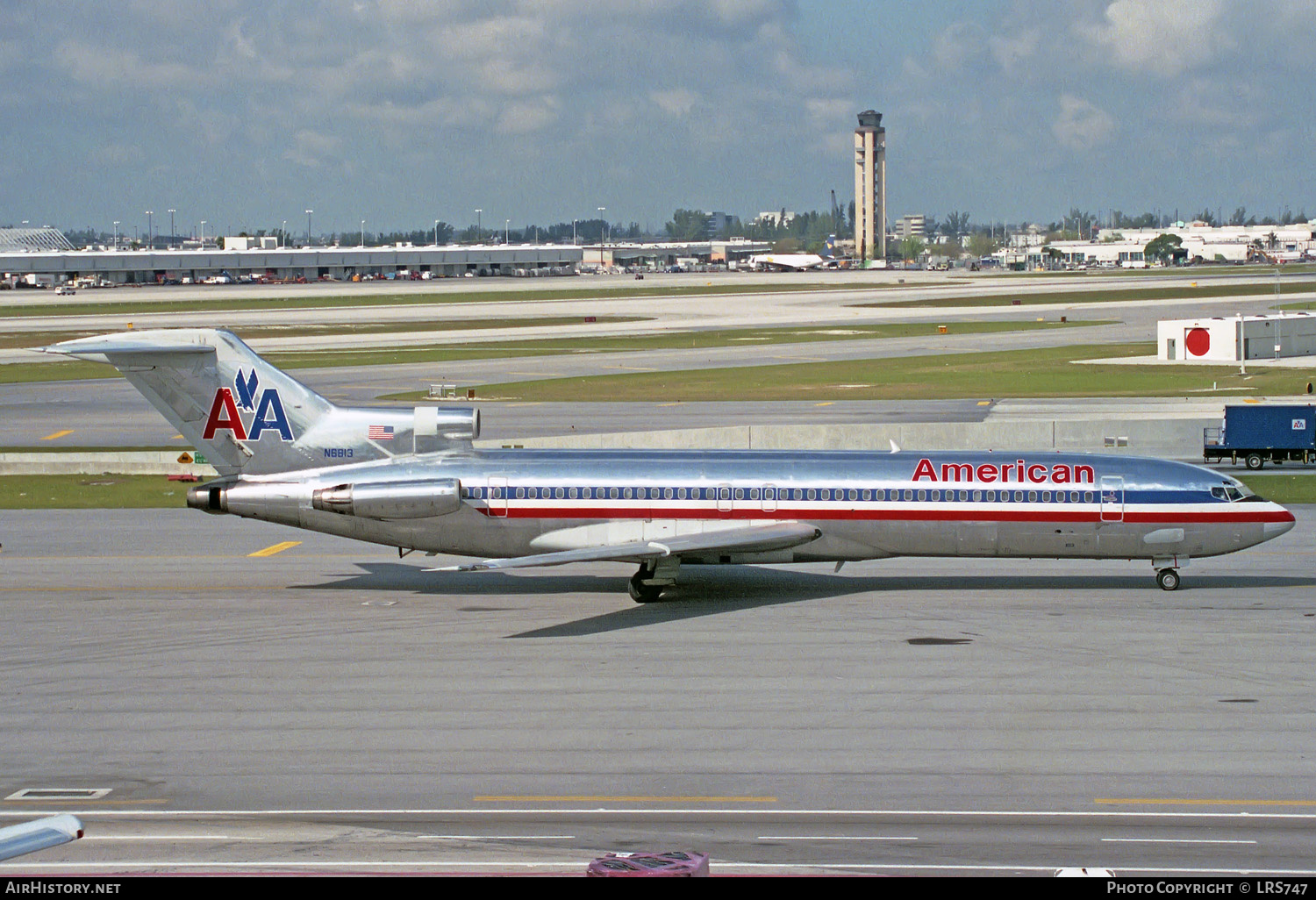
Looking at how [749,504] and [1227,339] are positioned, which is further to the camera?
[1227,339]

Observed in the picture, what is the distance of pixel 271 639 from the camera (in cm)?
2578

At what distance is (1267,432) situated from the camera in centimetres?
4753

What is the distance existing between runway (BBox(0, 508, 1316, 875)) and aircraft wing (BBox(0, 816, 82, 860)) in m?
7.77

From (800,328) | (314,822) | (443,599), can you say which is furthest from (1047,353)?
(314,822)

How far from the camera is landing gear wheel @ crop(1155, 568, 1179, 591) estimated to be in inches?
1180

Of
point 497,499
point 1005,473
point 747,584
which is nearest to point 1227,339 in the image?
point 1005,473

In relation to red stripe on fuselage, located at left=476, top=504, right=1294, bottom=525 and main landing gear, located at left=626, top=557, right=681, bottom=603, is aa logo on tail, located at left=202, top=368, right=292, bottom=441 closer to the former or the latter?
red stripe on fuselage, located at left=476, top=504, right=1294, bottom=525

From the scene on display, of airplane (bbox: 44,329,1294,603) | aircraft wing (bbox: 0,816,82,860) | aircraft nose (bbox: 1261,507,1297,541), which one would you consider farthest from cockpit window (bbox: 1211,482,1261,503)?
aircraft wing (bbox: 0,816,82,860)

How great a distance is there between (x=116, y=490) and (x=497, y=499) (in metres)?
20.9

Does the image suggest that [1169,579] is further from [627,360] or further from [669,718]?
[627,360]

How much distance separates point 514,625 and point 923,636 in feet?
26.4

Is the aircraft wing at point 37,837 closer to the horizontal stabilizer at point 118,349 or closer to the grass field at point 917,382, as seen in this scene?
the horizontal stabilizer at point 118,349

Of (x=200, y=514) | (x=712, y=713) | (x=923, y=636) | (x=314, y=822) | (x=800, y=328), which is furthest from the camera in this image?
(x=800, y=328)
